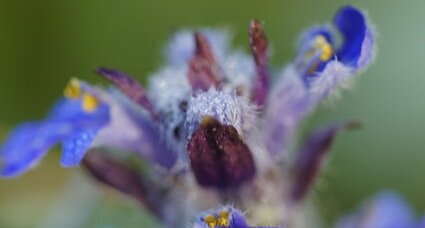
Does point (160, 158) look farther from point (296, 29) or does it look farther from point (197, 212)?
point (296, 29)

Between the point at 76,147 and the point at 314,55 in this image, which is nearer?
the point at 76,147

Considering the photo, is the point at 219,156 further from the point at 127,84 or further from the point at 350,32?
the point at 350,32

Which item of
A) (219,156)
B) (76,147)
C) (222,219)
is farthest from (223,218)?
(76,147)

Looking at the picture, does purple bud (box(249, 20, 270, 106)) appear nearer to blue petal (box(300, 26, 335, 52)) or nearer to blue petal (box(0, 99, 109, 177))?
blue petal (box(300, 26, 335, 52))

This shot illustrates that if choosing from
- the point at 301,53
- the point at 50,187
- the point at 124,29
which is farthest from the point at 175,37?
the point at 124,29

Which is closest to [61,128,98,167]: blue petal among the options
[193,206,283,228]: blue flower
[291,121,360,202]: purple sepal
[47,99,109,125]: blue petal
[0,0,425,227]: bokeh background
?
[47,99,109,125]: blue petal

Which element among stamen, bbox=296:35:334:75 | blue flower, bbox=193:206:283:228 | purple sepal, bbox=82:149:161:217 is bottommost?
blue flower, bbox=193:206:283:228
